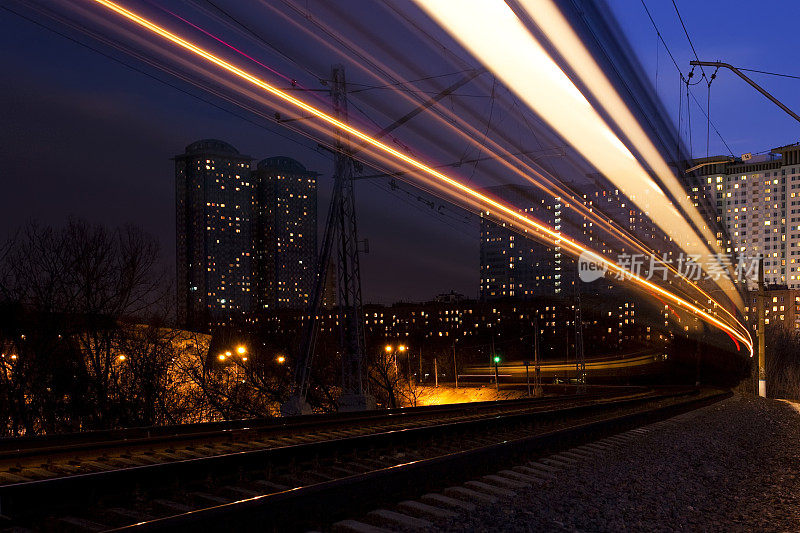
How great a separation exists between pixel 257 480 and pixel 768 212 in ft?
508

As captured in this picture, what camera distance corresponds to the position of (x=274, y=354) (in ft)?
132

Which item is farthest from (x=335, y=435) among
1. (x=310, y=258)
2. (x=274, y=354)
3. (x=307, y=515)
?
(x=310, y=258)

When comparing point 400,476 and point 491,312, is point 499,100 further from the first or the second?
point 491,312

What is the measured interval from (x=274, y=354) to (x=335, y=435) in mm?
28836

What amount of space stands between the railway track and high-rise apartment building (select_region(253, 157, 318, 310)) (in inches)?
3681

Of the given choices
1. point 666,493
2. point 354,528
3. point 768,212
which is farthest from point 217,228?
point 768,212

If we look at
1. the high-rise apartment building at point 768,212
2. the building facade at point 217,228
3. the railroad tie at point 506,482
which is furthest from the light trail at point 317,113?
the high-rise apartment building at point 768,212

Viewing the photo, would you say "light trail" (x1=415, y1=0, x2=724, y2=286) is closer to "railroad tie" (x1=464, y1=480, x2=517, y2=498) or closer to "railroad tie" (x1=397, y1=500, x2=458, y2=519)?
"railroad tie" (x1=464, y1=480, x2=517, y2=498)

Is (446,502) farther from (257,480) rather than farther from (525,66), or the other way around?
(525,66)

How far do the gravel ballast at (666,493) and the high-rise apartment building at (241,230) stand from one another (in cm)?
8225

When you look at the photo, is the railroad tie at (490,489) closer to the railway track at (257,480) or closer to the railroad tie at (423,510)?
the railway track at (257,480)

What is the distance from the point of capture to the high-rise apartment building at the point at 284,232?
108875mm

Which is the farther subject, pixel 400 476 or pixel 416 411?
pixel 416 411

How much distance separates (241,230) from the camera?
106 m
